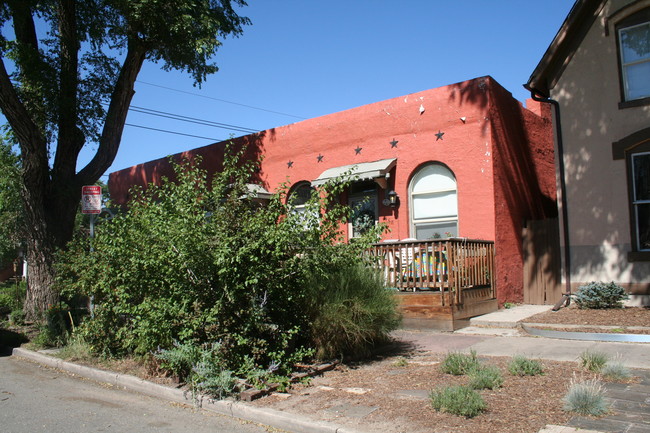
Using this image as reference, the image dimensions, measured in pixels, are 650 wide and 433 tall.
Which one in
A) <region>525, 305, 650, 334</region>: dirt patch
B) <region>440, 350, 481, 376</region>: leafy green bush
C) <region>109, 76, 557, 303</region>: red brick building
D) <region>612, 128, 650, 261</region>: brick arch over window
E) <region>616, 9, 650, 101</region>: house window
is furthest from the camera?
<region>109, 76, 557, 303</region>: red brick building

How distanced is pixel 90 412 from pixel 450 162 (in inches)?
365

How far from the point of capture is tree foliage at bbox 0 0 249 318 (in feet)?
38.1

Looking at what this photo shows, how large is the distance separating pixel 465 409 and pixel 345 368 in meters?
2.56

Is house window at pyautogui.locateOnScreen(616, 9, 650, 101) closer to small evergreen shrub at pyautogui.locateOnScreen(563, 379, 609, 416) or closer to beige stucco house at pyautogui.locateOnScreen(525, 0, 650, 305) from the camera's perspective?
beige stucco house at pyautogui.locateOnScreen(525, 0, 650, 305)

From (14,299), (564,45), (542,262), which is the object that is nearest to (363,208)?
(542,262)

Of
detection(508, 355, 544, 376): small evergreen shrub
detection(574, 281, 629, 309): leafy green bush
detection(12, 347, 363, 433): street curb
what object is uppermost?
detection(574, 281, 629, 309): leafy green bush

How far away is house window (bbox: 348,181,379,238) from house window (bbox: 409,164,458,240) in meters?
Answer: 1.14

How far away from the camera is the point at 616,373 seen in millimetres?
6023

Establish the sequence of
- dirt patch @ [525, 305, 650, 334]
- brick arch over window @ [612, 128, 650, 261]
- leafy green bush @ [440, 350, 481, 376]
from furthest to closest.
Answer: brick arch over window @ [612, 128, 650, 261] < dirt patch @ [525, 305, 650, 334] < leafy green bush @ [440, 350, 481, 376]

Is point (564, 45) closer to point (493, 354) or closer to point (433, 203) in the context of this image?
point (433, 203)

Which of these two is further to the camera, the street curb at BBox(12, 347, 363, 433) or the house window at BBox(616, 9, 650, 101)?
the house window at BBox(616, 9, 650, 101)

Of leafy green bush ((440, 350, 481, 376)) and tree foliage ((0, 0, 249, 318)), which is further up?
tree foliage ((0, 0, 249, 318))

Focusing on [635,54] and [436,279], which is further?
[635,54]

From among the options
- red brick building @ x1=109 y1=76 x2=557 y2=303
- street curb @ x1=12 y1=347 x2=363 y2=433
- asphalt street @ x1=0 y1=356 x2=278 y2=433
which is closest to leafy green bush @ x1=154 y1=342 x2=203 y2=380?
street curb @ x1=12 y1=347 x2=363 y2=433
